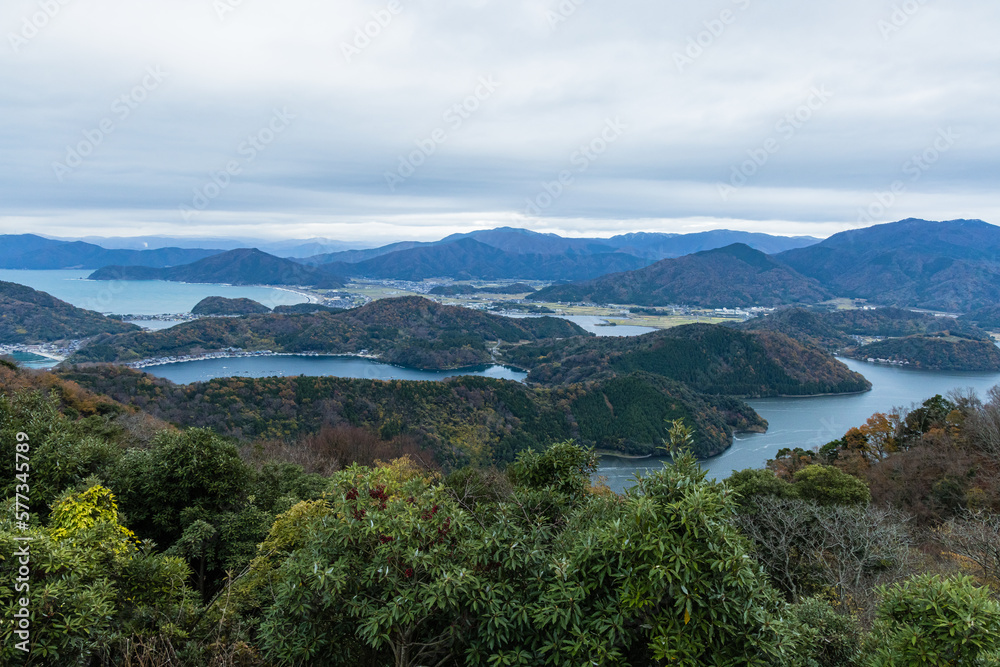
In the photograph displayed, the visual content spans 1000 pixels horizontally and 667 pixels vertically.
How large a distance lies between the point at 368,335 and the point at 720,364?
71.4 m

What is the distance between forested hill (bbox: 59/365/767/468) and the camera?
46.0 meters

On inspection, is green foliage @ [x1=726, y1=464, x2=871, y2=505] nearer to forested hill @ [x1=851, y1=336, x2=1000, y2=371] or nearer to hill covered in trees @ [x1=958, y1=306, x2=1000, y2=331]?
forested hill @ [x1=851, y1=336, x2=1000, y2=371]

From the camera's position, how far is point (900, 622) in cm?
480

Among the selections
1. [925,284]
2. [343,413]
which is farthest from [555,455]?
[925,284]

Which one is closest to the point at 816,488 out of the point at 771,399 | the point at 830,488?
the point at 830,488

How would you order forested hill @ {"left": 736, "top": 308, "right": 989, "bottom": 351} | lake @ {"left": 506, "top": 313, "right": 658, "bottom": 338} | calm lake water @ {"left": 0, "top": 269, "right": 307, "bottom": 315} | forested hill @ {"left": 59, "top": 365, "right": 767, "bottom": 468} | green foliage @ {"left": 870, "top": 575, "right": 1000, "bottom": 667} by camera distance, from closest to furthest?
1. green foliage @ {"left": 870, "top": 575, "right": 1000, "bottom": 667}
2. forested hill @ {"left": 59, "top": 365, "right": 767, "bottom": 468}
3. forested hill @ {"left": 736, "top": 308, "right": 989, "bottom": 351}
4. lake @ {"left": 506, "top": 313, "right": 658, "bottom": 338}
5. calm lake water @ {"left": 0, "top": 269, "right": 307, "bottom": 315}

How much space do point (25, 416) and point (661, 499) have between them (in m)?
14.3

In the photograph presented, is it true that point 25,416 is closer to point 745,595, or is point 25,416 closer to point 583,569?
point 583,569

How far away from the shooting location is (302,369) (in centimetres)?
9069

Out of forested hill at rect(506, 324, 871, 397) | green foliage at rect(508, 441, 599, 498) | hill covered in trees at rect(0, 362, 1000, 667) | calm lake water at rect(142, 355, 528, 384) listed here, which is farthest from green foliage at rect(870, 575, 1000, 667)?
calm lake water at rect(142, 355, 528, 384)

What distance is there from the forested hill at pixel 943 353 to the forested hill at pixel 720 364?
74.8 feet

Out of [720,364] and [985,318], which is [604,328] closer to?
[720,364]

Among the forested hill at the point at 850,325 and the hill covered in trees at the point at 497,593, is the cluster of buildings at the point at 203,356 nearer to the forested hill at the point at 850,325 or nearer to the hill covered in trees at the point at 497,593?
the hill covered in trees at the point at 497,593

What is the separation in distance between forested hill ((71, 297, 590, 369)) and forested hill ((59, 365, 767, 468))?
40293 mm
